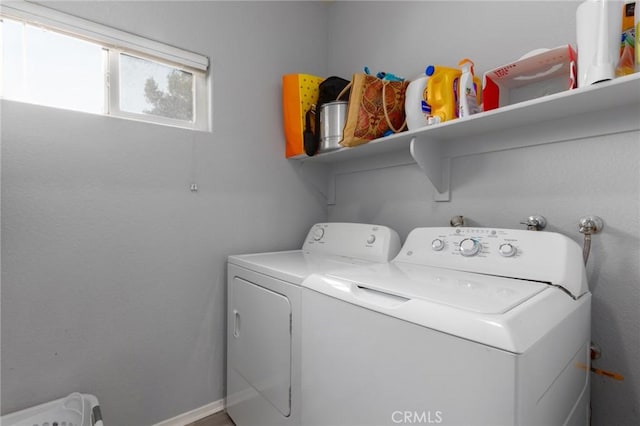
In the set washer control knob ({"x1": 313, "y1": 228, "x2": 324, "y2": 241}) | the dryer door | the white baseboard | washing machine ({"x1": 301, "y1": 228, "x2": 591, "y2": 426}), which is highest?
washer control knob ({"x1": 313, "y1": 228, "x2": 324, "y2": 241})

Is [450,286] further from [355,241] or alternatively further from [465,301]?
[355,241]

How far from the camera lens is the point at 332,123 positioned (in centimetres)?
172

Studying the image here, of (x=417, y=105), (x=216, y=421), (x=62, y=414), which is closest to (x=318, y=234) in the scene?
(x=417, y=105)

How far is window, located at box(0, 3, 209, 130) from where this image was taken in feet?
4.29

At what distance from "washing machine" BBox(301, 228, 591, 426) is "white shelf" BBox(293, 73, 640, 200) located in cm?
46

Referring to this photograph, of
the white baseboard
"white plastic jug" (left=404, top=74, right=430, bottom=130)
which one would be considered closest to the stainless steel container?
"white plastic jug" (left=404, top=74, right=430, bottom=130)

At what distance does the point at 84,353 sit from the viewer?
1373 mm

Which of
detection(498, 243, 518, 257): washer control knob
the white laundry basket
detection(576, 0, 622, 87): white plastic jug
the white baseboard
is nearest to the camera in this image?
detection(576, 0, 622, 87): white plastic jug

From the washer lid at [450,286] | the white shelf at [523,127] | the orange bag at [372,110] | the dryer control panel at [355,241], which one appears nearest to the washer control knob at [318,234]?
the dryer control panel at [355,241]

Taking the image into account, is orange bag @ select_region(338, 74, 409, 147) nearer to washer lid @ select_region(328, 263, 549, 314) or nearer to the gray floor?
washer lid @ select_region(328, 263, 549, 314)

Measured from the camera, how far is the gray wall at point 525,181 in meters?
1.08

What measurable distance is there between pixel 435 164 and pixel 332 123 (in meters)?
0.62

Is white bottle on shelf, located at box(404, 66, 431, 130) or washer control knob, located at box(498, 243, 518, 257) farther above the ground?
white bottle on shelf, located at box(404, 66, 431, 130)

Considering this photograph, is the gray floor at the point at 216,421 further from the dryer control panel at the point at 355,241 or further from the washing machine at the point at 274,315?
the dryer control panel at the point at 355,241
